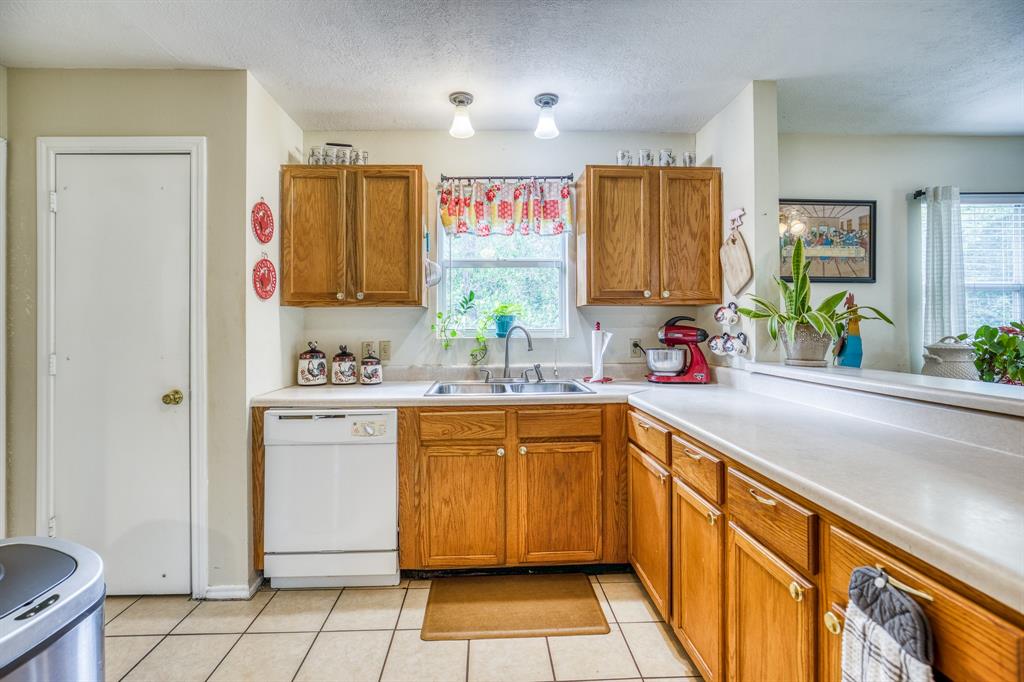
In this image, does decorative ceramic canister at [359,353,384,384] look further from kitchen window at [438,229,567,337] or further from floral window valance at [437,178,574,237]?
floral window valance at [437,178,574,237]

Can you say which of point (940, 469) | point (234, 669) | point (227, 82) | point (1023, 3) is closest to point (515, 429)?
point (234, 669)

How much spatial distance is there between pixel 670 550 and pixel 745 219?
1662 millimetres

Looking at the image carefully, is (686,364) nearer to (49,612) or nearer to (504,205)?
(504,205)

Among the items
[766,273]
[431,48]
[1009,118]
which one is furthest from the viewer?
[1009,118]

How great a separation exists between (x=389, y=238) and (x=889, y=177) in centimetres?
321

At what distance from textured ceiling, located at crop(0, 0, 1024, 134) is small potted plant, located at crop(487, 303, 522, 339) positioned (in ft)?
3.65

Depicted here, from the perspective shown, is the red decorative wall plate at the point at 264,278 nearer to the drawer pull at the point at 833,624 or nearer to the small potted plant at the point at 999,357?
the drawer pull at the point at 833,624

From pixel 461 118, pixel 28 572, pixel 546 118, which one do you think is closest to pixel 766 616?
pixel 28 572

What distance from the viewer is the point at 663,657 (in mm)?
1712

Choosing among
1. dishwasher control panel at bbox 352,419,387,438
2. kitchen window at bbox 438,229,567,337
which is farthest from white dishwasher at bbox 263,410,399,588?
kitchen window at bbox 438,229,567,337

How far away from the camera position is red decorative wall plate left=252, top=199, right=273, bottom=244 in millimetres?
2248

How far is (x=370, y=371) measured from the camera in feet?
8.80

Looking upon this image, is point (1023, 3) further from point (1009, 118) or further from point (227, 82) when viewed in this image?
point (227, 82)

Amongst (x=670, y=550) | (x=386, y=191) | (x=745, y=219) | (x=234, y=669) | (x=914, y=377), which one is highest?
(x=386, y=191)
